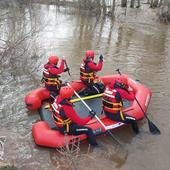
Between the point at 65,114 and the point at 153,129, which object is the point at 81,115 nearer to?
the point at 65,114

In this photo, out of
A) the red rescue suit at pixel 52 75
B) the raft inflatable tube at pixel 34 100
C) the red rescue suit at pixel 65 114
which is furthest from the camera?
the red rescue suit at pixel 52 75

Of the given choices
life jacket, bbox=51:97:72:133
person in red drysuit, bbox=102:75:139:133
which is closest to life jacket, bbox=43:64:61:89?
person in red drysuit, bbox=102:75:139:133

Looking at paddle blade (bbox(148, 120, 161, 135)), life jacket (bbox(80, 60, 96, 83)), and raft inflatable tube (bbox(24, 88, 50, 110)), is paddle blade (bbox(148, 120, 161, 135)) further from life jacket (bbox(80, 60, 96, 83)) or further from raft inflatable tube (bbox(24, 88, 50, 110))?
raft inflatable tube (bbox(24, 88, 50, 110))

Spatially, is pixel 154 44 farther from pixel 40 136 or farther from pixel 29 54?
pixel 40 136

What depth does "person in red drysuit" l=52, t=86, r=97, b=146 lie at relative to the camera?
642 cm

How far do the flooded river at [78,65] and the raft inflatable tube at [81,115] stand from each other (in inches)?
10.7

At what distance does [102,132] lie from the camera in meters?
7.03

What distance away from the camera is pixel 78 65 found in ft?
39.2

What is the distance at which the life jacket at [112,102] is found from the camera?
22.8 feet

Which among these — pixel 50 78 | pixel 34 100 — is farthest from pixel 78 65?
pixel 34 100

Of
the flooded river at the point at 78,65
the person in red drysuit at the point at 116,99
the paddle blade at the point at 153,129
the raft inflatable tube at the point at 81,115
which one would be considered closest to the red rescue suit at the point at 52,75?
the raft inflatable tube at the point at 81,115

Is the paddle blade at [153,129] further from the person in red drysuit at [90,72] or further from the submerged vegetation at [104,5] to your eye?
the submerged vegetation at [104,5]

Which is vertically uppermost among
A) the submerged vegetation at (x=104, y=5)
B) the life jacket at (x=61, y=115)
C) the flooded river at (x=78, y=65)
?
the life jacket at (x=61, y=115)

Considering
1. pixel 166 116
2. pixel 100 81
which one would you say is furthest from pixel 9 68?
pixel 166 116
